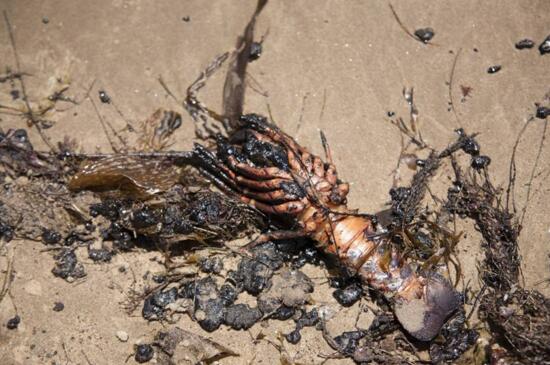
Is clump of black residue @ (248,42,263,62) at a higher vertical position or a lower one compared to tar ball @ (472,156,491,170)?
lower

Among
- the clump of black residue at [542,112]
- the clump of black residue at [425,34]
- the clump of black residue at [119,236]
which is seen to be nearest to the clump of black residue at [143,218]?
the clump of black residue at [119,236]

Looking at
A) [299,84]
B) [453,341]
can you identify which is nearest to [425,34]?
[299,84]

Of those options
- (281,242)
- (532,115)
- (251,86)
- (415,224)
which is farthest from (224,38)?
(532,115)

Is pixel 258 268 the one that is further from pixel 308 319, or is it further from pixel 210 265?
pixel 308 319

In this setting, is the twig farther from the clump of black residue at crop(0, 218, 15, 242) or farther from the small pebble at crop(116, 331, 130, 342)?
the small pebble at crop(116, 331, 130, 342)

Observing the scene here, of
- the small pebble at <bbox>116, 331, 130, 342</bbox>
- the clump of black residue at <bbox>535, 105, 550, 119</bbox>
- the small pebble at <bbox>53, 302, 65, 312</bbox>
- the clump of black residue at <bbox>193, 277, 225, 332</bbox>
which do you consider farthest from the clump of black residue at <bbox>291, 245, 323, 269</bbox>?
the clump of black residue at <bbox>535, 105, 550, 119</bbox>

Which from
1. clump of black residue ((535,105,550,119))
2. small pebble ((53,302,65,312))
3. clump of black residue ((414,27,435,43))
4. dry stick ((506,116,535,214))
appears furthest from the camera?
clump of black residue ((414,27,435,43))
